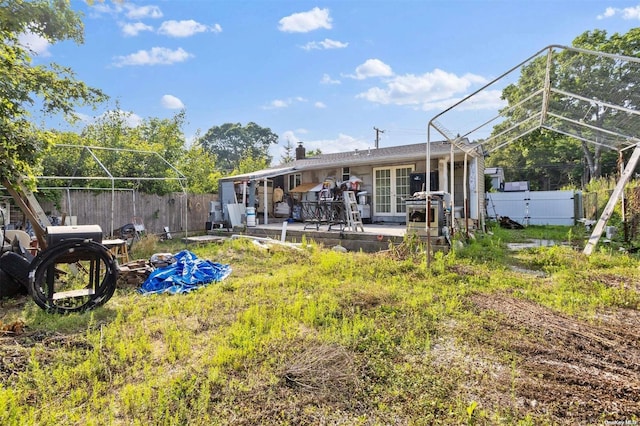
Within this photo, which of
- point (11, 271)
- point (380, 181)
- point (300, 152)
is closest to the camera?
point (11, 271)

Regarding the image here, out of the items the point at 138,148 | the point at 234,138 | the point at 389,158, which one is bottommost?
the point at 389,158

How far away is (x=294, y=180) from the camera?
48.3ft

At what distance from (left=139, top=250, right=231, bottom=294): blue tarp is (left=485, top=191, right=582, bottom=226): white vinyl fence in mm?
14047

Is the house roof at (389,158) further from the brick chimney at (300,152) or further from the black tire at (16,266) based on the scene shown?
the black tire at (16,266)

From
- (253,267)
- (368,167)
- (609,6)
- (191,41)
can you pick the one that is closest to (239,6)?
(191,41)

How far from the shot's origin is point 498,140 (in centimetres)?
1050

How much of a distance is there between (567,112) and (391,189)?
5626 mm

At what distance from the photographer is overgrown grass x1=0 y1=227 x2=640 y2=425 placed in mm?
2055

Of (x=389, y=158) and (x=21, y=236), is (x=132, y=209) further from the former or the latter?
(x=389, y=158)

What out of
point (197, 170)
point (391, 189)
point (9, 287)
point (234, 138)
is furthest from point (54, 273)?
point (234, 138)

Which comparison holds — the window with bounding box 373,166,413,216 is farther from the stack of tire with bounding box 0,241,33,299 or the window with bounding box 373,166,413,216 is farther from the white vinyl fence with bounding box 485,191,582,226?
the stack of tire with bounding box 0,241,33,299

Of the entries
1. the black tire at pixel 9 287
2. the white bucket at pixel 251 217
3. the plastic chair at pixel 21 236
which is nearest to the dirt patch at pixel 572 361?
the black tire at pixel 9 287

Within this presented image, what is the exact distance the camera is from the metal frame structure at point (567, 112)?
599cm

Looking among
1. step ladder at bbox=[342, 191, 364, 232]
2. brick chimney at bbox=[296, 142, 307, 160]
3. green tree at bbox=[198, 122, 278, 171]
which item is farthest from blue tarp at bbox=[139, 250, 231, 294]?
green tree at bbox=[198, 122, 278, 171]
